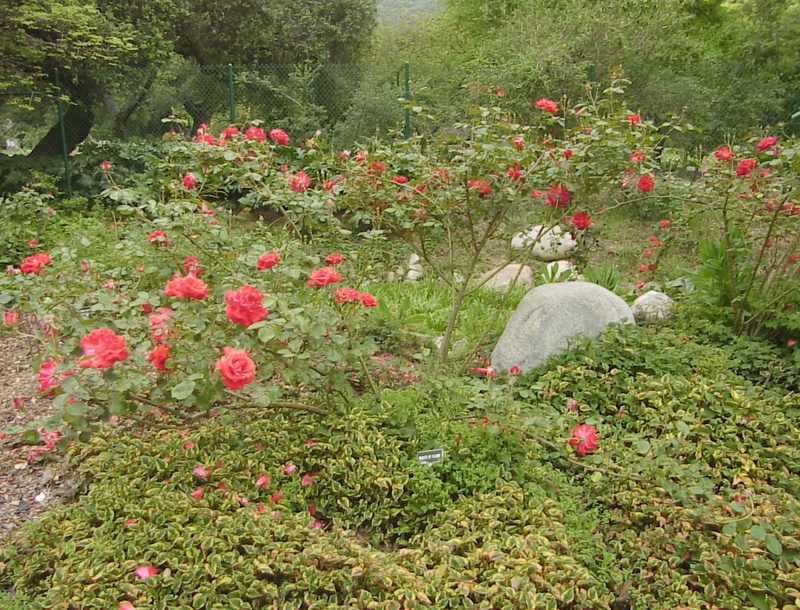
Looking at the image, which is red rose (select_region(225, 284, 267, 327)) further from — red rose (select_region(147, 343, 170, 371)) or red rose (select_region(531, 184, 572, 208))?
red rose (select_region(531, 184, 572, 208))

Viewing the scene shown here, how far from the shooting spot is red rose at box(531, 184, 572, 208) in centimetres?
321

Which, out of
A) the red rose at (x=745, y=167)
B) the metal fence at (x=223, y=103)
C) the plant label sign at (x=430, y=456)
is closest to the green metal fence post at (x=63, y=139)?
the metal fence at (x=223, y=103)

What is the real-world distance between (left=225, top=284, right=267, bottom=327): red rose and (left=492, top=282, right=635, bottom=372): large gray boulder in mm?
1774

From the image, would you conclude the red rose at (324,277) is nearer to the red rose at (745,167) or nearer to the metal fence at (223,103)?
the red rose at (745,167)

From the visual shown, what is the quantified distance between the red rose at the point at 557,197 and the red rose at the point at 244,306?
6.00 ft

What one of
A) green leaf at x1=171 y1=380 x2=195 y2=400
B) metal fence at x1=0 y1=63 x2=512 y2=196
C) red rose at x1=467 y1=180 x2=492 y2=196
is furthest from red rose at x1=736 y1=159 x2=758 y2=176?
metal fence at x1=0 y1=63 x2=512 y2=196

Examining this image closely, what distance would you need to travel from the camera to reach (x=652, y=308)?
157 inches

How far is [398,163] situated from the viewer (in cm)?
321

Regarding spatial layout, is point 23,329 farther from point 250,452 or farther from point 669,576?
point 669,576

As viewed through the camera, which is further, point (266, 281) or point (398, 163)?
point (398, 163)

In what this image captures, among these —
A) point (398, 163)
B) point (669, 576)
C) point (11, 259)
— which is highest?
point (398, 163)

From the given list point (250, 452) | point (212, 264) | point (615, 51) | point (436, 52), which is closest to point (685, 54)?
point (615, 51)

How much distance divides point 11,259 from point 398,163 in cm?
385

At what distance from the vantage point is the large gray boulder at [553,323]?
340 centimetres
